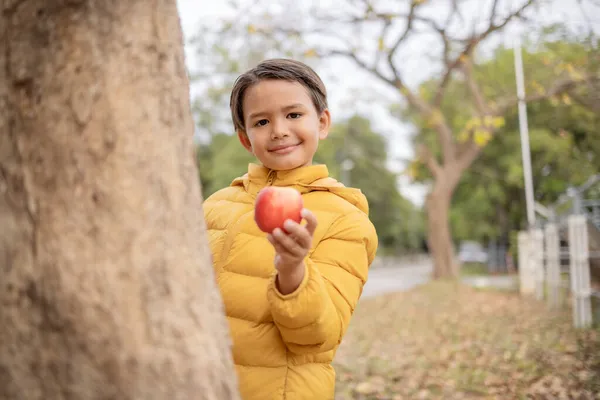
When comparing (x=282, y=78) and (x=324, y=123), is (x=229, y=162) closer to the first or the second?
(x=324, y=123)

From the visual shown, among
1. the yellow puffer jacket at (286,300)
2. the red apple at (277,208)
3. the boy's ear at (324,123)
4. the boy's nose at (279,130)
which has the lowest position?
the yellow puffer jacket at (286,300)

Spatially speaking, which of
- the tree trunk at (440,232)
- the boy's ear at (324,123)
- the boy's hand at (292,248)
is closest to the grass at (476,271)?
the tree trunk at (440,232)

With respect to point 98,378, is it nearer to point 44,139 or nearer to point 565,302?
point 44,139

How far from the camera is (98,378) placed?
1084 mm

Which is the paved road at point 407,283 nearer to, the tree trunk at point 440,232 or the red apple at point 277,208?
the tree trunk at point 440,232

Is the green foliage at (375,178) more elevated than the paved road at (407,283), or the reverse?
the green foliage at (375,178)

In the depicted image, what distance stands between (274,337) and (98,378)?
0.77 meters

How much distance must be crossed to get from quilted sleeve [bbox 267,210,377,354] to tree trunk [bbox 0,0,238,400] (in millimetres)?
348

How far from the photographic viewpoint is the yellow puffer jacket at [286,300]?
5.42 ft

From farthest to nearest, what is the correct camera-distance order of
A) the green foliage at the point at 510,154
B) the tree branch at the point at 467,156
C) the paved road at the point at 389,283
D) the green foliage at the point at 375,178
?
the green foliage at the point at 375,178 → the green foliage at the point at 510,154 → the paved road at the point at 389,283 → the tree branch at the point at 467,156

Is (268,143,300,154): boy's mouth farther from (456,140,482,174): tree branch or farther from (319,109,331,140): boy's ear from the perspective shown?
(456,140,482,174): tree branch

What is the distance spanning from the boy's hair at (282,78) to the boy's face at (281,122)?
24mm

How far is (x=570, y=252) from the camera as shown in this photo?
8.20m

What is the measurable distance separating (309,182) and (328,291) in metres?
0.46
